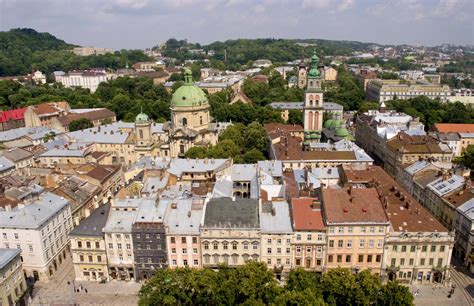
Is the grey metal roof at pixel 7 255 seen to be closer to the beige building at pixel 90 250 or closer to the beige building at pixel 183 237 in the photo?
the beige building at pixel 90 250

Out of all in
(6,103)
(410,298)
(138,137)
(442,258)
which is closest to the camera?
(410,298)

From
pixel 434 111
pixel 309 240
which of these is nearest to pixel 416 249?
pixel 309 240

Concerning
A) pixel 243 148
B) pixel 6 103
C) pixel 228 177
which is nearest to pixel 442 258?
pixel 228 177

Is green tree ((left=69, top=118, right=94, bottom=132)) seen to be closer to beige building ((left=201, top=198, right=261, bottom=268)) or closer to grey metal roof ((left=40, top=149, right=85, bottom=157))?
grey metal roof ((left=40, top=149, right=85, bottom=157))

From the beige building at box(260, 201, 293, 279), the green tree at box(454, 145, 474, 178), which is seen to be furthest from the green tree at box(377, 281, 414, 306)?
the green tree at box(454, 145, 474, 178)

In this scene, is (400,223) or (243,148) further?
(243,148)

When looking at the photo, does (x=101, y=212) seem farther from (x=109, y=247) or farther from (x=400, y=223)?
(x=400, y=223)

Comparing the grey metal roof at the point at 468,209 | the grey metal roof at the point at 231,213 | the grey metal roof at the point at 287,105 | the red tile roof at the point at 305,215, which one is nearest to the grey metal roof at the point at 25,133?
the grey metal roof at the point at 287,105
